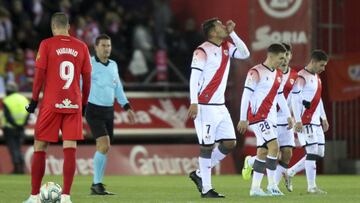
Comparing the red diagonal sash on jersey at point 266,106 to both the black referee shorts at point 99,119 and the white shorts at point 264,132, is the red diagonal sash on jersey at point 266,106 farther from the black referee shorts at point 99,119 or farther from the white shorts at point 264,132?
the black referee shorts at point 99,119

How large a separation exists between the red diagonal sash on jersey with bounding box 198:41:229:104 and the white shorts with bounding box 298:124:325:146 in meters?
2.76

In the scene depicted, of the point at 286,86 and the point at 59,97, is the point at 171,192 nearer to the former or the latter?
the point at 286,86

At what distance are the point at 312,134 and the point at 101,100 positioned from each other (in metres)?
3.42

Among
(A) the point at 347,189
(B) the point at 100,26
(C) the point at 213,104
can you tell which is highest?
(B) the point at 100,26

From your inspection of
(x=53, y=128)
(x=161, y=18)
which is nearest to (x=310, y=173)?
(x=53, y=128)

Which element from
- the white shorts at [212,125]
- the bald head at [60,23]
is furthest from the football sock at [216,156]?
the bald head at [60,23]

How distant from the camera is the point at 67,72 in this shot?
1230cm

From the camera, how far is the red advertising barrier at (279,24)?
25469mm

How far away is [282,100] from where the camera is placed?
1592 centimetres

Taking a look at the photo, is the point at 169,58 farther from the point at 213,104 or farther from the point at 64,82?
the point at 64,82

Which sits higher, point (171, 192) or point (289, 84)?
point (289, 84)

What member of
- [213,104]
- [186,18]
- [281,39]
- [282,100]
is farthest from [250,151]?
[213,104]

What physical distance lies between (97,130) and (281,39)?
34.6ft

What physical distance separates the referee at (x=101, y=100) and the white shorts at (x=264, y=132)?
224 cm
